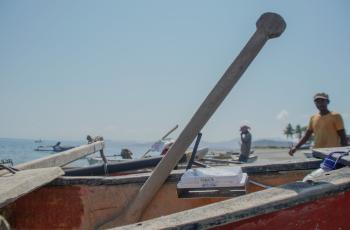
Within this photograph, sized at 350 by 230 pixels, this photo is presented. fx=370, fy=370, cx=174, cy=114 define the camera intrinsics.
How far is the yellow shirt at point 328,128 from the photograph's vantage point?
18.2 ft

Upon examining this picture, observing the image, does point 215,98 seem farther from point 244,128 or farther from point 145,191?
point 244,128

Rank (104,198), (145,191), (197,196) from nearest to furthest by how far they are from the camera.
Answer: (197,196)
(145,191)
(104,198)

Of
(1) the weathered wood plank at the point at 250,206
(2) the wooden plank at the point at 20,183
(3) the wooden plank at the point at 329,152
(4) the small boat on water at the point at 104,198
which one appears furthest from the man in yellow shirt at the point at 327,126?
(2) the wooden plank at the point at 20,183

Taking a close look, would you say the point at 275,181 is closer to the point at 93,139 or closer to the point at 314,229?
the point at 314,229

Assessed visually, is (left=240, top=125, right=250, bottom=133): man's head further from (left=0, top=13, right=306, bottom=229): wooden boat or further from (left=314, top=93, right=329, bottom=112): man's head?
(left=0, top=13, right=306, bottom=229): wooden boat

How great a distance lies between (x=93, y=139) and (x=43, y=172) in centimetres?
364

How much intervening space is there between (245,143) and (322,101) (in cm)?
481

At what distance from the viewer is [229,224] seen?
69.6 inches

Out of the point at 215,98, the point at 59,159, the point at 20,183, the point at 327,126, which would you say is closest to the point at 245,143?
the point at 327,126

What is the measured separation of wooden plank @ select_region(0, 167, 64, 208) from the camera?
85.2 inches

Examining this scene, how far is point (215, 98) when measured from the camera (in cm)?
273

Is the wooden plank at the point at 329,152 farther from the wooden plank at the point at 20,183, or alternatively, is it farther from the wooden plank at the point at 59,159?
the wooden plank at the point at 59,159

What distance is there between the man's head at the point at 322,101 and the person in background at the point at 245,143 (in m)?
4.64

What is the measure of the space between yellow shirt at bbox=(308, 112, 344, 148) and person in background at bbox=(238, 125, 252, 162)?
4.48 metres
